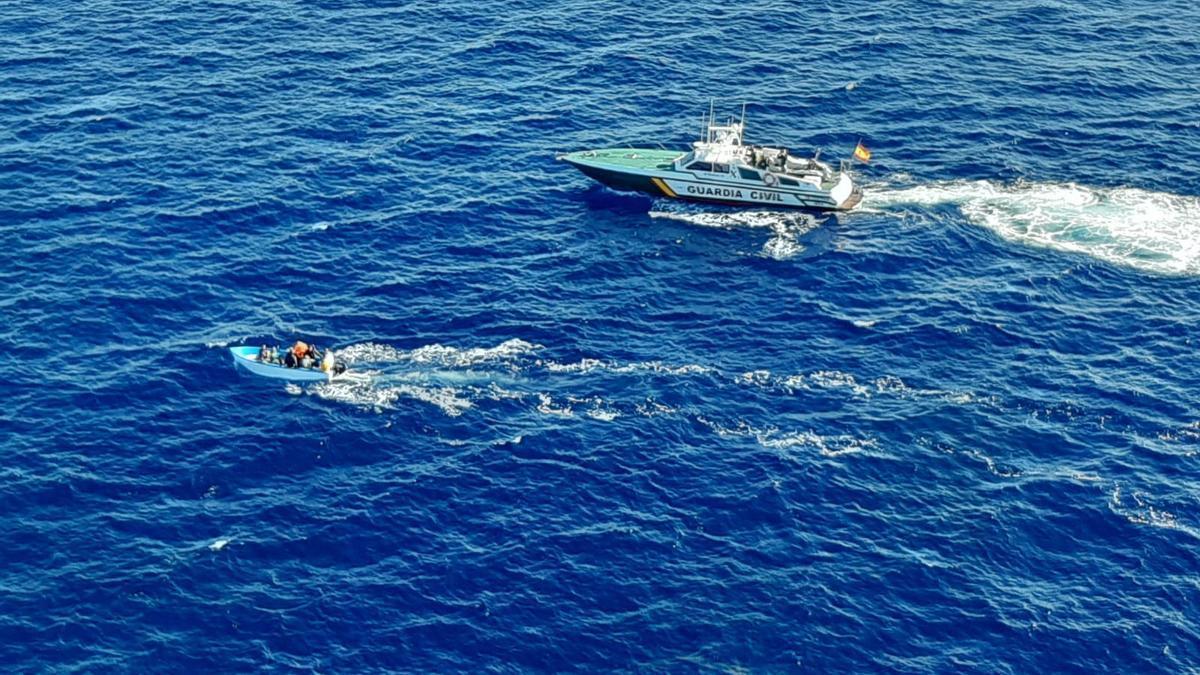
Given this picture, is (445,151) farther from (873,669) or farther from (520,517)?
(873,669)

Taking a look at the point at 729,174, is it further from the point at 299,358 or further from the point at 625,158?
the point at 299,358

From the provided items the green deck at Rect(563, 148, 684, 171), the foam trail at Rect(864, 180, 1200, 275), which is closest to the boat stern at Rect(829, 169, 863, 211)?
the foam trail at Rect(864, 180, 1200, 275)

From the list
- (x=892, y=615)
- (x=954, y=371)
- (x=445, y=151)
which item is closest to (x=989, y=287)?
(x=954, y=371)

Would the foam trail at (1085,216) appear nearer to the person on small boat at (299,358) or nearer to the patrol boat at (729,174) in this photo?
the patrol boat at (729,174)

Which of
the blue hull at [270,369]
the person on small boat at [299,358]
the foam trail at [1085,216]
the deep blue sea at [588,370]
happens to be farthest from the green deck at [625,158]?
the blue hull at [270,369]

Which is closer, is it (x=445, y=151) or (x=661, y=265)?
(x=661, y=265)

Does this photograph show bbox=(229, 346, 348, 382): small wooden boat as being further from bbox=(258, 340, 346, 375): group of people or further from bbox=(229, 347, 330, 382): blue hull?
bbox=(258, 340, 346, 375): group of people
